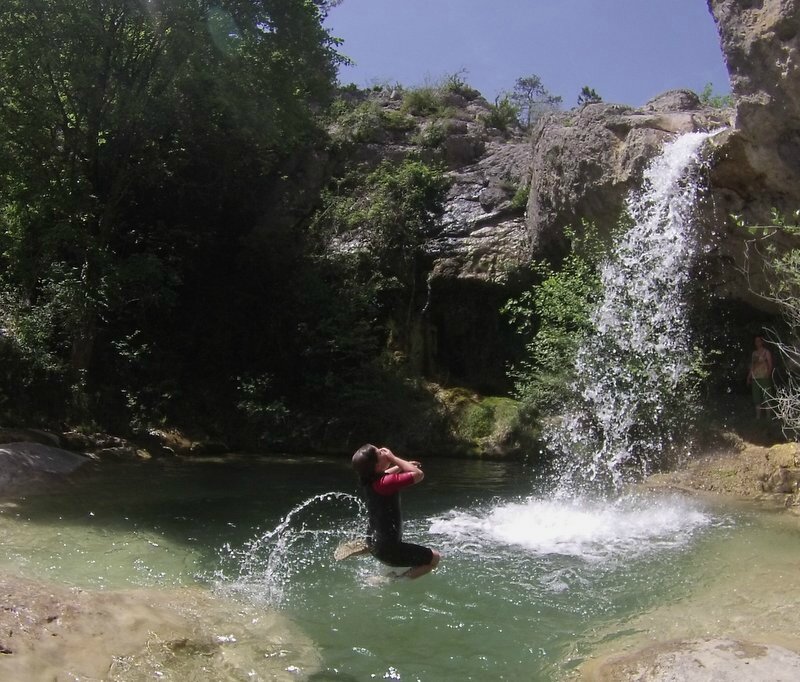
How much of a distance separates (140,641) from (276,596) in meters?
1.78

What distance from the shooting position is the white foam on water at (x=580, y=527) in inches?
350

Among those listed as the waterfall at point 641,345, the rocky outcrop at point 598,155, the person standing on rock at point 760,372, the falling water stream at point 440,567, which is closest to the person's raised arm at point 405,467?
the falling water stream at point 440,567

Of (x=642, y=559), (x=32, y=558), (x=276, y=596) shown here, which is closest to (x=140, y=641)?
(x=276, y=596)

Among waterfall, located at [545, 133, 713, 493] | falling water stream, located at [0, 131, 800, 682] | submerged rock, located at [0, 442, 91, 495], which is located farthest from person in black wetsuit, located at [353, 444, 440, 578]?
waterfall, located at [545, 133, 713, 493]

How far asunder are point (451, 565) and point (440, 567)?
152mm

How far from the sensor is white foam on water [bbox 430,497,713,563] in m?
8.88

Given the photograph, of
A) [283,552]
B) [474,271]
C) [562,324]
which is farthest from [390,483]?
[474,271]

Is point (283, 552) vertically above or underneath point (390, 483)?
underneath

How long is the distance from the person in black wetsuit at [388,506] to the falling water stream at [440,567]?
58 cm

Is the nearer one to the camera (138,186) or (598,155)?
(598,155)

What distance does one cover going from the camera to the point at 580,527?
987 centimetres

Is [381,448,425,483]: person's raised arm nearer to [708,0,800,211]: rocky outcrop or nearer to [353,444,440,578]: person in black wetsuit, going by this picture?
[353,444,440,578]: person in black wetsuit

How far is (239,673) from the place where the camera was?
539cm

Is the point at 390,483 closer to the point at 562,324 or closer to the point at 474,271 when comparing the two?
the point at 562,324
